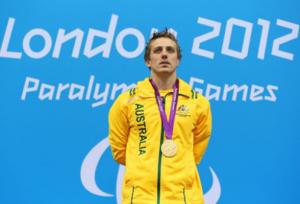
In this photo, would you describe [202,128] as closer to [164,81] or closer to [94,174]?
[164,81]

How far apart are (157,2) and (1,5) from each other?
1.04 meters

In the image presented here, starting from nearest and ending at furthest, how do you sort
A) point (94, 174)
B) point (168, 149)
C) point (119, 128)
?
point (168, 149)
point (119, 128)
point (94, 174)

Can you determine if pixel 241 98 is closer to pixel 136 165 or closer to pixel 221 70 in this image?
pixel 221 70

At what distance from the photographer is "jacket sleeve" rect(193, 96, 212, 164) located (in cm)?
247

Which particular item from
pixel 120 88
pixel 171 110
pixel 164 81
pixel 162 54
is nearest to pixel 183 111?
pixel 171 110

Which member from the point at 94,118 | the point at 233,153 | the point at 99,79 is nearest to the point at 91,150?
the point at 94,118

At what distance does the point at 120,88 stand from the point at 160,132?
1.38 meters

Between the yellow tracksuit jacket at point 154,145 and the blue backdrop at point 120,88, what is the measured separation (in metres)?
1.12

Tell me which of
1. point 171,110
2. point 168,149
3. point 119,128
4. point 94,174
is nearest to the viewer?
point 168,149

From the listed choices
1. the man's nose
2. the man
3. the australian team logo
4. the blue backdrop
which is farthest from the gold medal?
the blue backdrop

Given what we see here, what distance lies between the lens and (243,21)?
3.68 meters

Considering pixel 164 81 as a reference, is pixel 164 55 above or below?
above

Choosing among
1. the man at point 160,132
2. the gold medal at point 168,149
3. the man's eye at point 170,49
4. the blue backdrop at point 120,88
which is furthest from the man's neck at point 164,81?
the blue backdrop at point 120,88

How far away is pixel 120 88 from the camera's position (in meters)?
3.62
